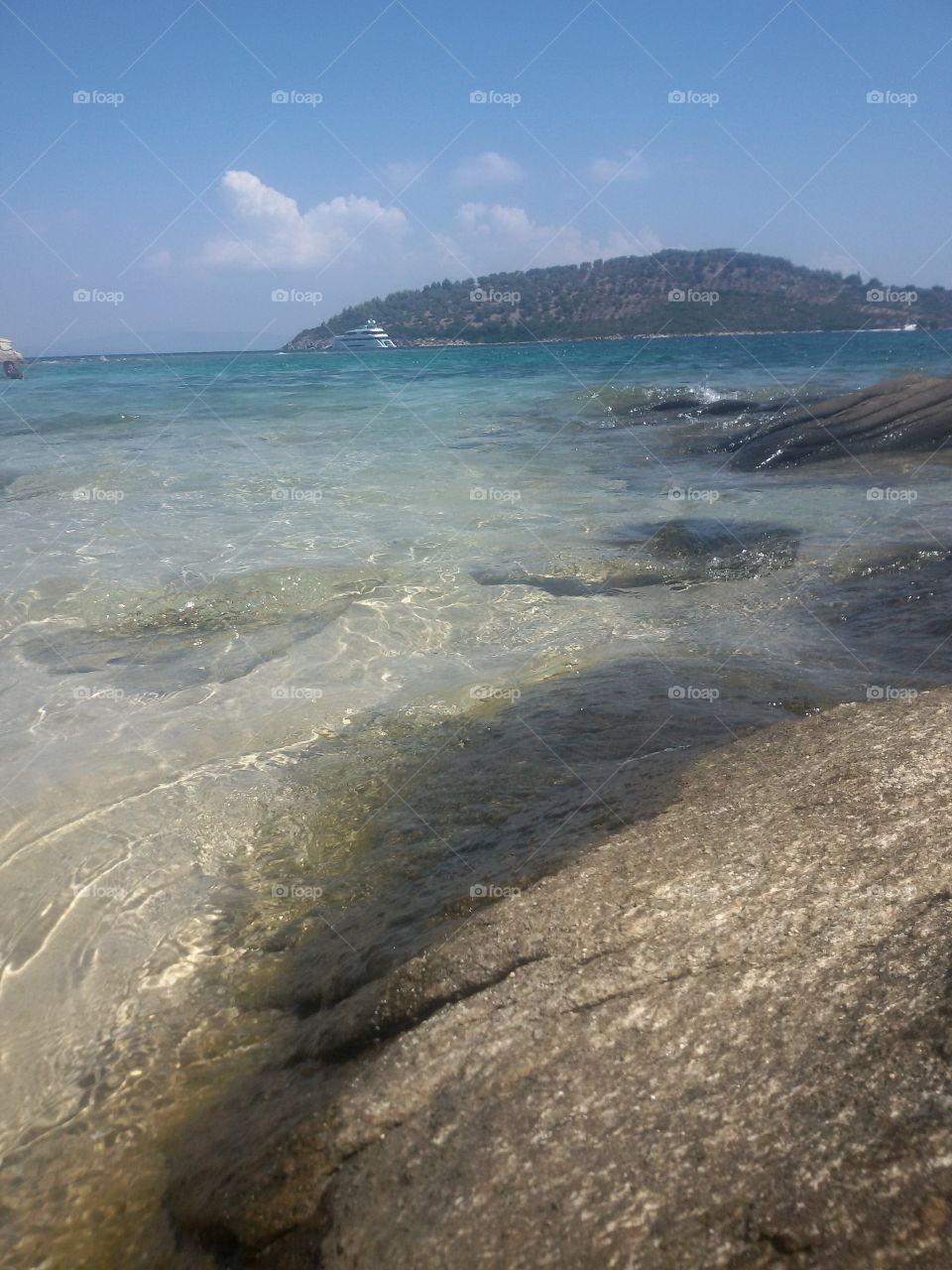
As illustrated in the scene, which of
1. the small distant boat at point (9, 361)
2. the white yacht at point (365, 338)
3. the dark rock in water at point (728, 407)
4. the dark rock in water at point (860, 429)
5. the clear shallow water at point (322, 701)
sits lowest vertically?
the clear shallow water at point (322, 701)

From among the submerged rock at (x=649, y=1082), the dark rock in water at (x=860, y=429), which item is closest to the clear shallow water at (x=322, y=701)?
the submerged rock at (x=649, y=1082)

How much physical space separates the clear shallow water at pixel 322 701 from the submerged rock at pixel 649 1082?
0.47 metres

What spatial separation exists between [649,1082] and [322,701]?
13.6 ft

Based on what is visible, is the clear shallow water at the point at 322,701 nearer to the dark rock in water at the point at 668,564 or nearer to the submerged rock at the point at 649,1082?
the dark rock in water at the point at 668,564

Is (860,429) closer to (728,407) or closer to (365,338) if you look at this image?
(728,407)

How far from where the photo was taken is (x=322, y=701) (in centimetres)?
577

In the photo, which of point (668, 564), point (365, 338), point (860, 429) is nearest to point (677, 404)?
point (860, 429)

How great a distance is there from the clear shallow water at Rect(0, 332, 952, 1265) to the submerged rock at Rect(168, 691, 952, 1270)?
47cm

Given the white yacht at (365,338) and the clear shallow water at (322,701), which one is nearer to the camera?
the clear shallow water at (322,701)

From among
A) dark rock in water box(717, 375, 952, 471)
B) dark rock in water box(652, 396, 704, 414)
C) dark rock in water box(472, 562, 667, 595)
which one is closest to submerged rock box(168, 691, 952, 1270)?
dark rock in water box(472, 562, 667, 595)

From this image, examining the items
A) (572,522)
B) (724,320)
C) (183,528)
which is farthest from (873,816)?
(724,320)

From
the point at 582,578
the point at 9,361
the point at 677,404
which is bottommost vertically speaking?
the point at 582,578

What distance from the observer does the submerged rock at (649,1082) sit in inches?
64.7

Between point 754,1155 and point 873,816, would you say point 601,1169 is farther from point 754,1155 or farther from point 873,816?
point 873,816
